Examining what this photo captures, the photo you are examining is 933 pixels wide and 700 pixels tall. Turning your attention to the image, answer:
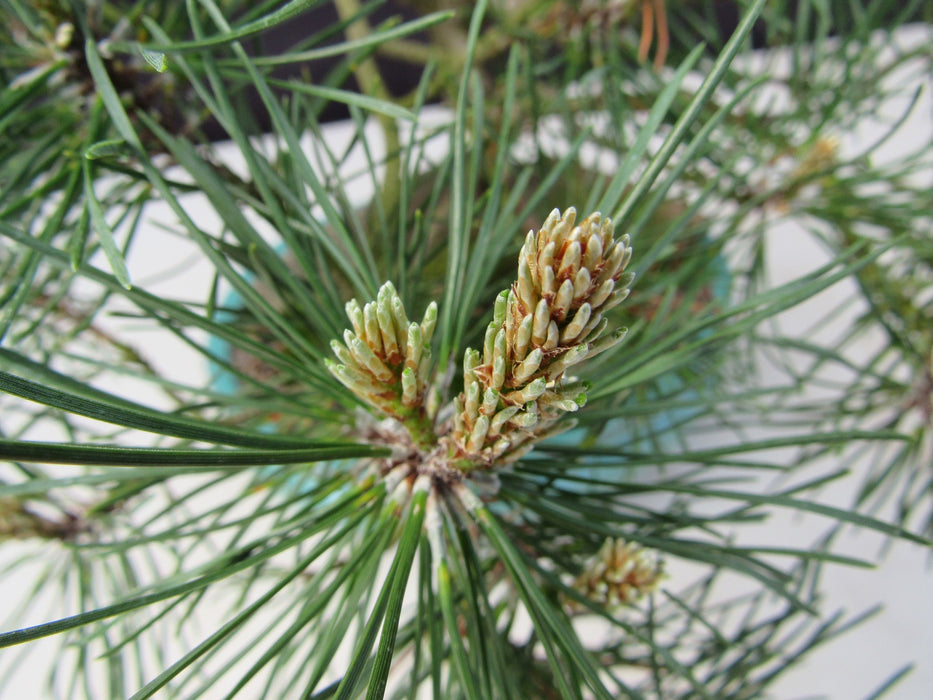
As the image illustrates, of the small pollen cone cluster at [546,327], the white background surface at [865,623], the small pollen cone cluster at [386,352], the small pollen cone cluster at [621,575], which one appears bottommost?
the white background surface at [865,623]

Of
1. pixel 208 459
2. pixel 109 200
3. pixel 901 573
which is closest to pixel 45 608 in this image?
pixel 109 200

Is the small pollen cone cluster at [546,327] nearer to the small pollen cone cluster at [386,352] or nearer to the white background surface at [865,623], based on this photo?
the small pollen cone cluster at [386,352]

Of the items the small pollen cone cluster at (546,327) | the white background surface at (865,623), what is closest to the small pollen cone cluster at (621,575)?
the small pollen cone cluster at (546,327)

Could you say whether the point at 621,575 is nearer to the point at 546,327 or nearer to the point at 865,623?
the point at 546,327

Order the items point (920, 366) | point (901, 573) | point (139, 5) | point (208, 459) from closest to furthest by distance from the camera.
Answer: point (208, 459) < point (139, 5) < point (920, 366) < point (901, 573)

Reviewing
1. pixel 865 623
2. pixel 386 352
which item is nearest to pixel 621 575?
pixel 386 352

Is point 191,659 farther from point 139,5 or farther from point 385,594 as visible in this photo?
point 139,5

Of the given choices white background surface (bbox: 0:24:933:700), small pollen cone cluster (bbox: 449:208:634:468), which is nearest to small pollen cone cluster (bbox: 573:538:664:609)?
small pollen cone cluster (bbox: 449:208:634:468)
